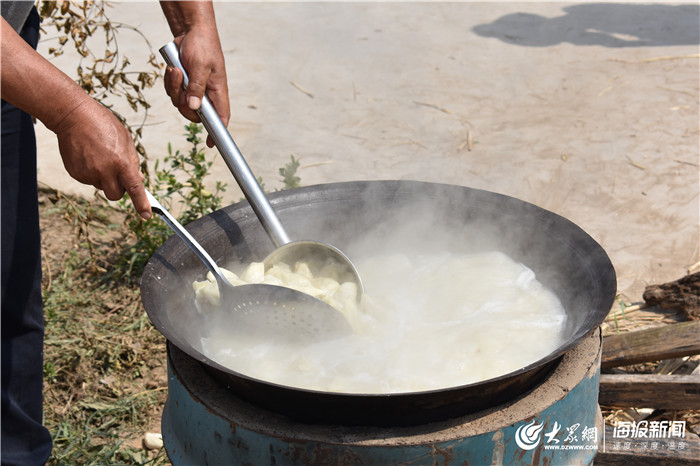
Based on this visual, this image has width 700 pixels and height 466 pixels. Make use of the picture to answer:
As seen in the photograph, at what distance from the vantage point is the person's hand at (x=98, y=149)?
171cm

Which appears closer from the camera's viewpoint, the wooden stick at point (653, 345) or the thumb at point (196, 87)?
the thumb at point (196, 87)

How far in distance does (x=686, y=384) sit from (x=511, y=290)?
31.0 inches

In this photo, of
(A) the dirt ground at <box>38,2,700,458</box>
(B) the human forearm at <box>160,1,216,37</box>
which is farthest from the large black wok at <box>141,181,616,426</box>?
(A) the dirt ground at <box>38,2,700,458</box>

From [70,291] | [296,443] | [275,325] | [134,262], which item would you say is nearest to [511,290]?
[275,325]

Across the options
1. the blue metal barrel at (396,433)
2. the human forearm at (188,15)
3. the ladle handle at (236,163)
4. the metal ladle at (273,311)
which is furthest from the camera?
the human forearm at (188,15)

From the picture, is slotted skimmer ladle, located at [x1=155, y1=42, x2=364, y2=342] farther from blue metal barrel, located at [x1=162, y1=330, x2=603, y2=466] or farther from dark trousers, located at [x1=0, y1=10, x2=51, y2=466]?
dark trousers, located at [x1=0, y1=10, x2=51, y2=466]

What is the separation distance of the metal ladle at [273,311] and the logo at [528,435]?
54cm

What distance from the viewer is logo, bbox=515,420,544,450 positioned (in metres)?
1.69

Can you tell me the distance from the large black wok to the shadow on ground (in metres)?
5.30

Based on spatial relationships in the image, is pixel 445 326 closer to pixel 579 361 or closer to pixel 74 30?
pixel 579 361

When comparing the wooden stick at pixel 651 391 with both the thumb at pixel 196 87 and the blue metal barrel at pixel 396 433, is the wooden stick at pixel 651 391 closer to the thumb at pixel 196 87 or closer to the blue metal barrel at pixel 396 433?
the blue metal barrel at pixel 396 433

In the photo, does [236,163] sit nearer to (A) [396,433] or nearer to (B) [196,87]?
Answer: (B) [196,87]

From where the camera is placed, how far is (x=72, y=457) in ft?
9.16

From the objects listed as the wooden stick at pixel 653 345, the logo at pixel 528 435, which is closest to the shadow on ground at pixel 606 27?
the wooden stick at pixel 653 345
